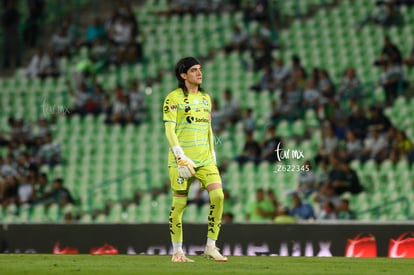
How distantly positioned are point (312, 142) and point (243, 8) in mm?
6411

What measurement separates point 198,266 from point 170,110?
1.72 m

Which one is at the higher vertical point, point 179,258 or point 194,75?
point 194,75

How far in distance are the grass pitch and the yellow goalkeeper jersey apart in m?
1.15

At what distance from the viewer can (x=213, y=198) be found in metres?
11.1

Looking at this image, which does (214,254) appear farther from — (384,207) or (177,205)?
(384,207)

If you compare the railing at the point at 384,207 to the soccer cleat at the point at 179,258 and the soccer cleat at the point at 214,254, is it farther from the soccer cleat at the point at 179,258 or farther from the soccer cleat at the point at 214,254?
the soccer cleat at the point at 179,258

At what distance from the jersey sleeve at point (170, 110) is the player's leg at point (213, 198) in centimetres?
64

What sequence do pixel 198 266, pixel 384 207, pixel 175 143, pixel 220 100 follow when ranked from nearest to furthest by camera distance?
pixel 198 266
pixel 175 143
pixel 384 207
pixel 220 100

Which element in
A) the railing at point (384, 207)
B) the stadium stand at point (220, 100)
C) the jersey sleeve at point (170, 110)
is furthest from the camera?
the stadium stand at point (220, 100)

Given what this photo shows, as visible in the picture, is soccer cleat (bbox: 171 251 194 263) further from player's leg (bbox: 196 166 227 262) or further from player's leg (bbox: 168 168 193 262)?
player's leg (bbox: 196 166 227 262)

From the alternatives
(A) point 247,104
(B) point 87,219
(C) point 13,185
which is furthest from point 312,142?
(C) point 13,185

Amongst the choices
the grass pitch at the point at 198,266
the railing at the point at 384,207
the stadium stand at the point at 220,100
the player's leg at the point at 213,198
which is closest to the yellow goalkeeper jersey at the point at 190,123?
the player's leg at the point at 213,198

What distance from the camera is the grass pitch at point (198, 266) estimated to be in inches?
389

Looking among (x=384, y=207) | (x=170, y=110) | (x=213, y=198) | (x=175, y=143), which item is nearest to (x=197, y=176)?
(x=213, y=198)
